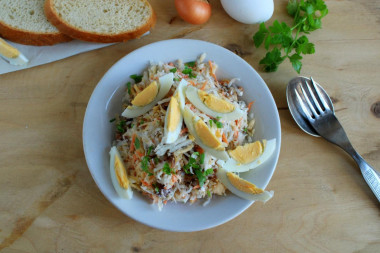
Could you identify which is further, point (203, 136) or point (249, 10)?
point (249, 10)

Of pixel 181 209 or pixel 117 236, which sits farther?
pixel 117 236

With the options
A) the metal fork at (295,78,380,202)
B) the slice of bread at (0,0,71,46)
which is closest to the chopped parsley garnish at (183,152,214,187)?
the metal fork at (295,78,380,202)

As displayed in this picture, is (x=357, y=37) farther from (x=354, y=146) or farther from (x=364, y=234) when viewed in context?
(x=364, y=234)

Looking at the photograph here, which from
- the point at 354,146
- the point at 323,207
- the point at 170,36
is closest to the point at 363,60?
the point at 354,146

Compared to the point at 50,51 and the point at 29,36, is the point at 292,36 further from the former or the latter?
the point at 29,36

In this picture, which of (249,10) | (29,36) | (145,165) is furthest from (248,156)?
(29,36)

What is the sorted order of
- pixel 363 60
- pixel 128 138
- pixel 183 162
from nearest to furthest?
pixel 183 162, pixel 128 138, pixel 363 60
